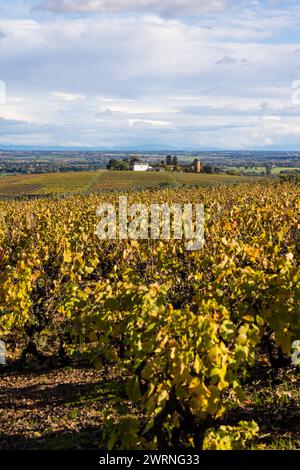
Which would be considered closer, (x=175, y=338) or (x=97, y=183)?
(x=175, y=338)

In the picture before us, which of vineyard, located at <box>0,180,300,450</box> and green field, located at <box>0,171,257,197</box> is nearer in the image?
vineyard, located at <box>0,180,300,450</box>

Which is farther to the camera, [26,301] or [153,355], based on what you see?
[26,301]

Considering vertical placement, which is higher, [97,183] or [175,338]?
[175,338]

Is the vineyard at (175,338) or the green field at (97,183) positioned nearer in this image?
the vineyard at (175,338)


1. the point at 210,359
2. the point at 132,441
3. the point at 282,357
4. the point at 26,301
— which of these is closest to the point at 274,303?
the point at 210,359

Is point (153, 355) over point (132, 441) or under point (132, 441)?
over

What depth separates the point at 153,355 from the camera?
5156 mm

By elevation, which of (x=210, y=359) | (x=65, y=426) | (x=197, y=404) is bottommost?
(x=65, y=426)
